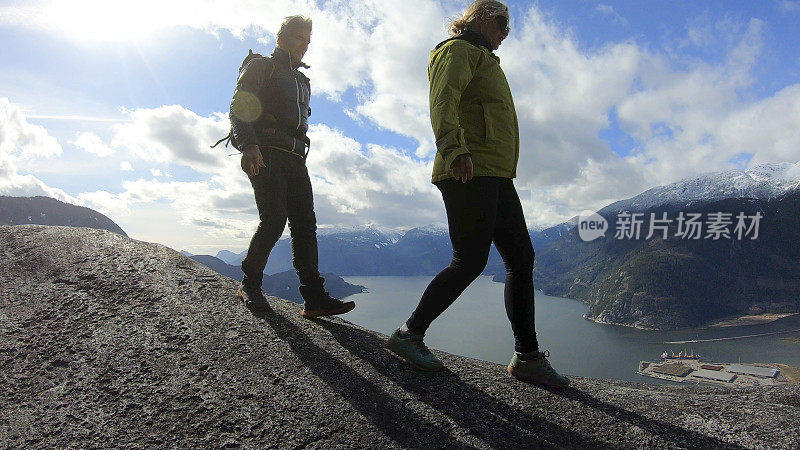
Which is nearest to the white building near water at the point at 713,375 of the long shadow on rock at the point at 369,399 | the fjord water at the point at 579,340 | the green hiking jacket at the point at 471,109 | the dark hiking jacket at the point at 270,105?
the fjord water at the point at 579,340

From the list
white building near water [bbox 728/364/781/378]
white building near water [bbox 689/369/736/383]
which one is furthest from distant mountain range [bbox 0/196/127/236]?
white building near water [bbox 728/364/781/378]

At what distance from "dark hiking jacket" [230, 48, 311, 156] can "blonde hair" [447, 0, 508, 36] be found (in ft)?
5.42

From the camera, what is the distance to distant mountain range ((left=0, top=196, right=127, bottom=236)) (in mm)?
157500

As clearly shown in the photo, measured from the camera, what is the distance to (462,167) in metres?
2.42

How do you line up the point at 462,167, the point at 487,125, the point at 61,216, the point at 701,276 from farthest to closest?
the point at 61,216
the point at 701,276
the point at 487,125
the point at 462,167

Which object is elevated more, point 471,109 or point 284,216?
point 471,109

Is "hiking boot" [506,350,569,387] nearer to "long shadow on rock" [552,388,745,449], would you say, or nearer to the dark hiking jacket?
"long shadow on rock" [552,388,745,449]

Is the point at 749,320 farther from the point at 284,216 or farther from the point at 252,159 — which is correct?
the point at 252,159

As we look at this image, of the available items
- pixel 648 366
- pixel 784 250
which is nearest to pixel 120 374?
pixel 648 366

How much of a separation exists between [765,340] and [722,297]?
47.3 m

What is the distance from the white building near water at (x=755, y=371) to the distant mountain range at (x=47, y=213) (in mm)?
195889

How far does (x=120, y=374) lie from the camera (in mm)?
2451

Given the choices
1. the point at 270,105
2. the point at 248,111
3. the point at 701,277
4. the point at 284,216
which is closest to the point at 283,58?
the point at 270,105

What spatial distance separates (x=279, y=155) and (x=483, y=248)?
209cm
